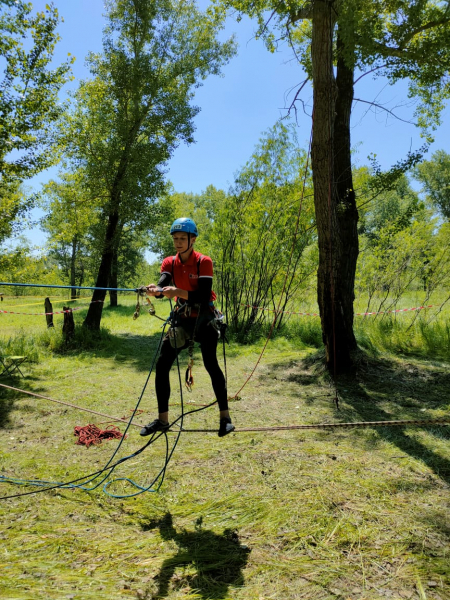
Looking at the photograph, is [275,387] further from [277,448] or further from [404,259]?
[404,259]

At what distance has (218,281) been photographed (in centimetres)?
1150

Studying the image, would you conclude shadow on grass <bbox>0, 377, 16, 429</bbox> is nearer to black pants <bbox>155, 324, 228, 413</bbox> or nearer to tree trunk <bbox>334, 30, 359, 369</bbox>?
black pants <bbox>155, 324, 228, 413</bbox>

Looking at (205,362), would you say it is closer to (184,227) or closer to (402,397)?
(184,227)

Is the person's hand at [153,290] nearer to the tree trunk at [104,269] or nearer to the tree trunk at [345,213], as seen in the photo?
the tree trunk at [345,213]

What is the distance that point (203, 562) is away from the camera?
2.26m

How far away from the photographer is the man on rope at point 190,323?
9.45 feet

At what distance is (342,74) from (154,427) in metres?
5.73

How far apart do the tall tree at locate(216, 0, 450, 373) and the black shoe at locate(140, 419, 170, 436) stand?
7.09 ft

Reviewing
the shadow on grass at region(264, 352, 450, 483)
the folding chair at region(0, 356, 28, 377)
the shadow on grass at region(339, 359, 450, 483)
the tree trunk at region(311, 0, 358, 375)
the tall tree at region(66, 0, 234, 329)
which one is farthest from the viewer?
the tall tree at region(66, 0, 234, 329)

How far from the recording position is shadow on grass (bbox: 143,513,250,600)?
2.06 meters

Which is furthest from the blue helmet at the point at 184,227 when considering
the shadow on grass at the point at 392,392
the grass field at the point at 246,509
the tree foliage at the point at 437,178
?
the tree foliage at the point at 437,178

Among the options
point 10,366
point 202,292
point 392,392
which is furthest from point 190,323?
point 10,366

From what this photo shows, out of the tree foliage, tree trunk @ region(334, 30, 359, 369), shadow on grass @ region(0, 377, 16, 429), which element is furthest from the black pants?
the tree foliage

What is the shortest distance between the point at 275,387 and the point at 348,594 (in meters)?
3.97
